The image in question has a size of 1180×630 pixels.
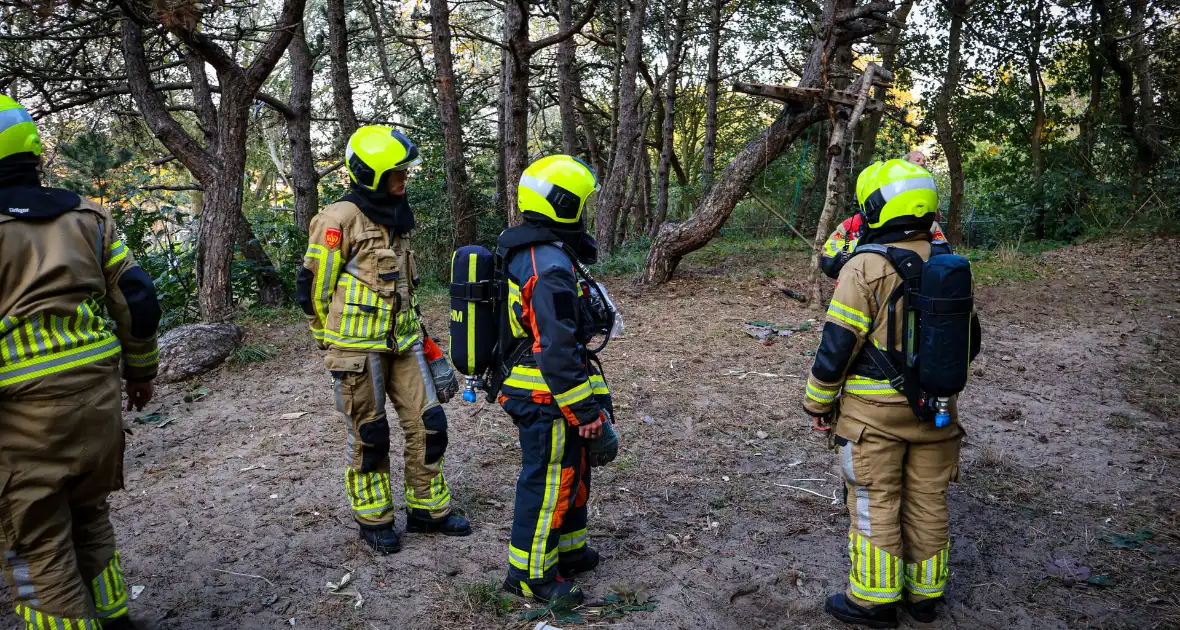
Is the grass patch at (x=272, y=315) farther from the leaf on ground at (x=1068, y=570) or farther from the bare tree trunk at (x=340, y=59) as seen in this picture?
the leaf on ground at (x=1068, y=570)

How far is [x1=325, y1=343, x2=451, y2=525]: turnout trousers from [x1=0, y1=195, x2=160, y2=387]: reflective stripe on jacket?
1.03 m

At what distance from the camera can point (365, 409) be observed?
389cm

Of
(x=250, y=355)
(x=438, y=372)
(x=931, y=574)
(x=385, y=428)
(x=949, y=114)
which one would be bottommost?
(x=931, y=574)

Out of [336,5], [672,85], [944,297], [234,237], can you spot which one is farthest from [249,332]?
[672,85]

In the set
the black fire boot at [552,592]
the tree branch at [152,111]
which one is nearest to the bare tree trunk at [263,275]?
the tree branch at [152,111]

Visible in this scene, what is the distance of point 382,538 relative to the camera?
4023 mm

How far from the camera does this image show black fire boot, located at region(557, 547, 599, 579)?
3773 mm

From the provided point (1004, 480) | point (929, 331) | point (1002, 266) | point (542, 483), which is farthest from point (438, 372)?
point (1002, 266)

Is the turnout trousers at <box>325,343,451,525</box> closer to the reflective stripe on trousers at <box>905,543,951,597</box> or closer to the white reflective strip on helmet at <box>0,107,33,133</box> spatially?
the white reflective strip on helmet at <box>0,107,33,133</box>

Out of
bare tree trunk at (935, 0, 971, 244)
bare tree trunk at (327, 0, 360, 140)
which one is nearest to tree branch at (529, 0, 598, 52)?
bare tree trunk at (327, 0, 360, 140)

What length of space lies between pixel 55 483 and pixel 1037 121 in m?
17.2

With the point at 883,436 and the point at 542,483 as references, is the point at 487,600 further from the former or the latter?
the point at 883,436

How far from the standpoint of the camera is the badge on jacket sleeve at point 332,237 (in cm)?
377

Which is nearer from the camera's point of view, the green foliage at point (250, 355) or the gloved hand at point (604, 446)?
the gloved hand at point (604, 446)
